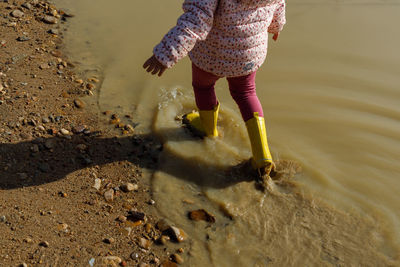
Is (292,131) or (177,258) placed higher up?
(292,131)

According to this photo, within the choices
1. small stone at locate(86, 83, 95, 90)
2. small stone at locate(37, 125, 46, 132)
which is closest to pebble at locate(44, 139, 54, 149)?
small stone at locate(37, 125, 46, 132)

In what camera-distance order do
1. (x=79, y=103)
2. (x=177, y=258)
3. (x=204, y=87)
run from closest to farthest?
(x=177, y=258) < (x=204, y=87) < (x=79, y=103)

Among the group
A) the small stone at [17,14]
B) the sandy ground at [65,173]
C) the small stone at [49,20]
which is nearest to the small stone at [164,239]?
the sandy ground at [65,173]

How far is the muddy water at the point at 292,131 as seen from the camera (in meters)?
2.34

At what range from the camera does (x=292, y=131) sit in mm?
3084

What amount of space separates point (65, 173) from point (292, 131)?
1.57m

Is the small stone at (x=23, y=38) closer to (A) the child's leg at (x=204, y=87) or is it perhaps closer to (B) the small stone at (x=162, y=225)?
(A) the child's leg at (x=204, y=87)

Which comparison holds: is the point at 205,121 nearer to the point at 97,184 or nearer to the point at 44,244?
the point at 97,184

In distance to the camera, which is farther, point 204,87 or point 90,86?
point 90,86

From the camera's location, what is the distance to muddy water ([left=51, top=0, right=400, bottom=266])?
2342 mm

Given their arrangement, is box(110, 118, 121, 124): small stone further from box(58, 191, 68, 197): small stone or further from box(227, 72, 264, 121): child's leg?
box(227, 72, 264, 121): child's leg

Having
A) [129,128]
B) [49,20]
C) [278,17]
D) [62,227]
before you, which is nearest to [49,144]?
[129,128]

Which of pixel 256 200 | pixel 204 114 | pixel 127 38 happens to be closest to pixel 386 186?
pixel 256 200

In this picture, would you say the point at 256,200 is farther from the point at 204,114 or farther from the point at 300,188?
the point at 204,114
